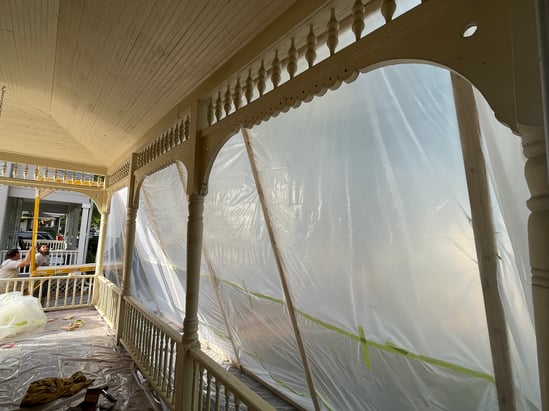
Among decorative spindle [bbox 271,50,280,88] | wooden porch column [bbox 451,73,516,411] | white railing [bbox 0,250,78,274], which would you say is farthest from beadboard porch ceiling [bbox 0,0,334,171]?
white railing [bbox 0,250,78,274]

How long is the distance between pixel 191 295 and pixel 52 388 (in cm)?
174

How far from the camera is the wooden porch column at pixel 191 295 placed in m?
1.96

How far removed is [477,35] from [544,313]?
0.64 metres

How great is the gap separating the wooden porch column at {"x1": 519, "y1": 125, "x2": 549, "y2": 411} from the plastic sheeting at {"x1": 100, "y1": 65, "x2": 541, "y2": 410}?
1.44ft

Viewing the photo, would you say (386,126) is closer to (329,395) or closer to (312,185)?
(312,185)

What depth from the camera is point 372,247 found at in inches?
59.4

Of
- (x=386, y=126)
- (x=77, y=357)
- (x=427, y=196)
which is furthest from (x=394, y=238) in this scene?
(x=77, y=357)

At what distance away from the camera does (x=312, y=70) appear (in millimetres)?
1143

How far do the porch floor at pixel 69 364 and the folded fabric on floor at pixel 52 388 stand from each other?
5 centimetres

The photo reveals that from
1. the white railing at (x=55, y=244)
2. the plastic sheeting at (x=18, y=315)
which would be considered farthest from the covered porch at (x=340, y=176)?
the white railing at (x=55, y=244)

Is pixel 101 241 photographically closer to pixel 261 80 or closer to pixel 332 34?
pixel 261 80

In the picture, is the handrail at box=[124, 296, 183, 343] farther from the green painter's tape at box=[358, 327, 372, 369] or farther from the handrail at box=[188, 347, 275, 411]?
the green painter's tape at box=[358, 327, 372, 369]

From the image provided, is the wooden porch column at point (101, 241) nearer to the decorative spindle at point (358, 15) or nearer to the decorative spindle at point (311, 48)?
the decorative spindle at point (311, 48)

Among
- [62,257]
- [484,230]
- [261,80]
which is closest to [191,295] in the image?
[261,80]
